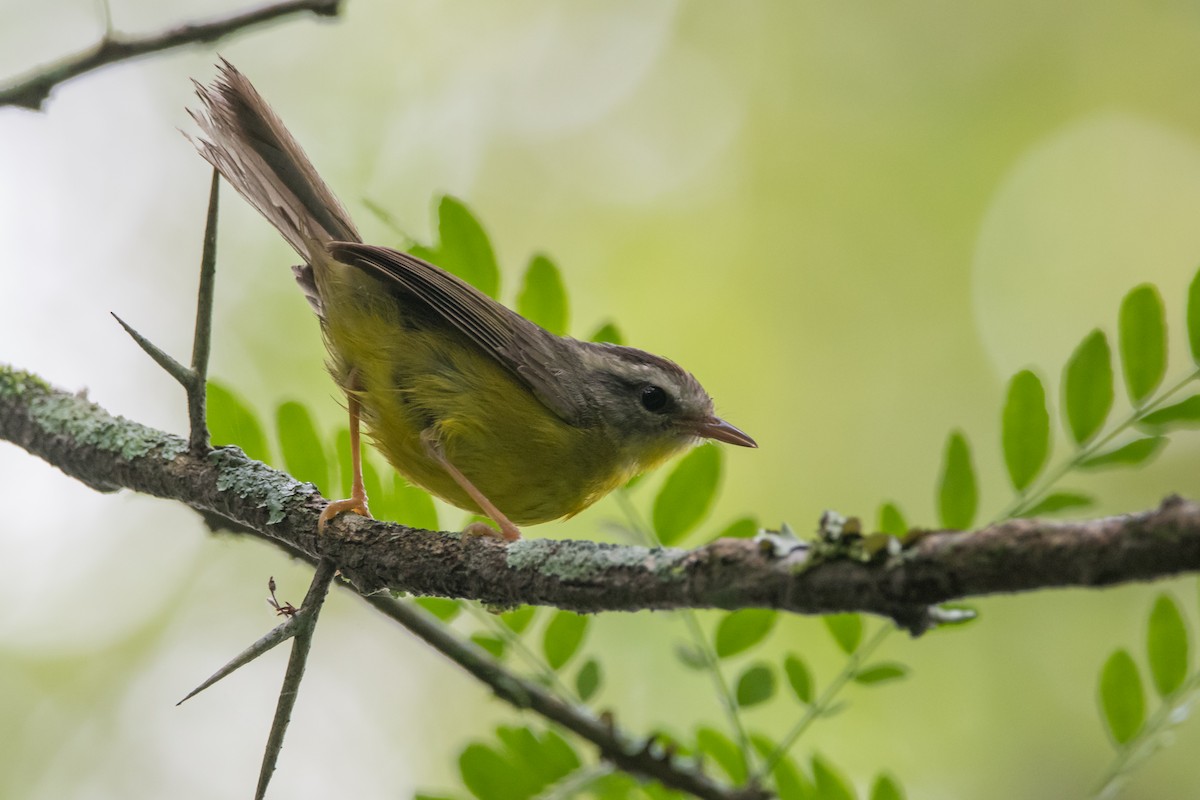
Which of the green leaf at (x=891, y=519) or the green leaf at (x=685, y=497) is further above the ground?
the green leaf at (x=891, y=519)

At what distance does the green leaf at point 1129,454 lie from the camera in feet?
8.02

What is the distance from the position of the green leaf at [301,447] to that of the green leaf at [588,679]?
44.5 inches

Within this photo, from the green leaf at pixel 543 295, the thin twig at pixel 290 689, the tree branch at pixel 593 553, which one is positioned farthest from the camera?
the green leaf at pixel 543 295

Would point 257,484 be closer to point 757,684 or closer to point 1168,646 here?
point 757,684

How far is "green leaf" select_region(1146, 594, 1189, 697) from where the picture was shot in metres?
2.78

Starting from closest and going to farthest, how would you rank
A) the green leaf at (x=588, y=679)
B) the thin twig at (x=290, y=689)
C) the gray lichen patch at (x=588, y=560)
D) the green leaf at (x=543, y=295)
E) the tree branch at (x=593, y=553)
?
the tree branch at (x=593, y=553) < the gray lichen patch at (x=588, y=560) < the thin twig at (x=290, y=689) < the green leaf at (x=588, y=679) < the green leaf at (x=543, y=295)

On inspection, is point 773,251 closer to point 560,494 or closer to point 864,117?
point 864,117

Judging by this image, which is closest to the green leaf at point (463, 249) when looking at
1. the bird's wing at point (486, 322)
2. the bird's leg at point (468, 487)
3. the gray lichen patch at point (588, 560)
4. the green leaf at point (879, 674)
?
the bird's wing at point (486, 322)

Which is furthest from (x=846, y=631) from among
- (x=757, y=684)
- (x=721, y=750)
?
(x=721, y=750)

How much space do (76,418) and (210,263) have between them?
45.0 inches

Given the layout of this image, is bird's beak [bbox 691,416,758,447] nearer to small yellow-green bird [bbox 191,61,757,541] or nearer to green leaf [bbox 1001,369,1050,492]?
small yellow-green bird [bbox 191,61,757,541]

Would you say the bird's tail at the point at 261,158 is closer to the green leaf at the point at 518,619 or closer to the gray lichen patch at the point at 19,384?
the gray lichen patch at the point at 19,384

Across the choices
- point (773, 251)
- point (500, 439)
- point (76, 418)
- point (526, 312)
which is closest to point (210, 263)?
point (76, 418)

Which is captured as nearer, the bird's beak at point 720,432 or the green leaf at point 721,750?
the green leaf at point 721,750
